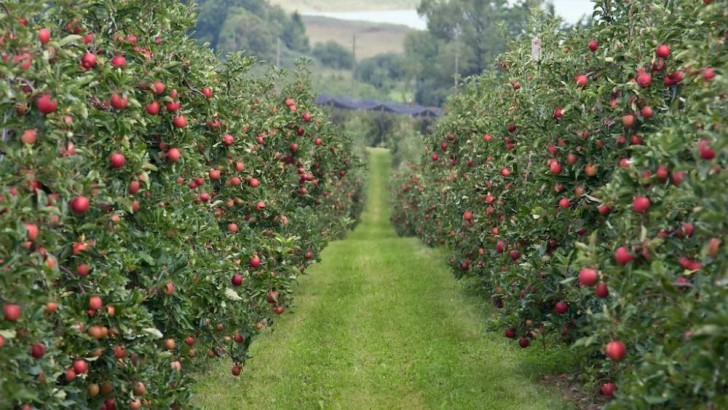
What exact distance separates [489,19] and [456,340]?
95938 mm

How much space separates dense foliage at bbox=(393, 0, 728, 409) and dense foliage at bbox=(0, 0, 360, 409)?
296 cm

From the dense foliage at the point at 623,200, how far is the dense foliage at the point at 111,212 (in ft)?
9.71

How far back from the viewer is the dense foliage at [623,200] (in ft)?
15.8

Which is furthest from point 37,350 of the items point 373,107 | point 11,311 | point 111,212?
point 373,107

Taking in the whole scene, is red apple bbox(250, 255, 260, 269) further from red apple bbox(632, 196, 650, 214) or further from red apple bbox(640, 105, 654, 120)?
red apple bbox(632, 196, 650, 214)

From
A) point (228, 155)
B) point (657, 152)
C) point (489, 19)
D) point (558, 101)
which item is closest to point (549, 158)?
point (558, 101)

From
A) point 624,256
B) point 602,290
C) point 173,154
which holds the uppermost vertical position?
point 173,154

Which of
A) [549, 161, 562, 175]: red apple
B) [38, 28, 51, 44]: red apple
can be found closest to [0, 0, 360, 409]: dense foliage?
[38, 28, 51, 44]: red apple

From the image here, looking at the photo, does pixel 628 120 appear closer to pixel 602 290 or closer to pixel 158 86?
pixel 602 290

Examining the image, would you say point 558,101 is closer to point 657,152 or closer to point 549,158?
point 549,158

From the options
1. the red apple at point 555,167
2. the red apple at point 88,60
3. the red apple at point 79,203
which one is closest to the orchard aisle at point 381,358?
the red apple at point 555,167

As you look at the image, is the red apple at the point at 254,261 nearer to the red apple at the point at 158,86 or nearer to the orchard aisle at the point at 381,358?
the orchard aisle at the point at 381,358

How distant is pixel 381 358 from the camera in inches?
479

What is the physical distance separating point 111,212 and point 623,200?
337 cm
